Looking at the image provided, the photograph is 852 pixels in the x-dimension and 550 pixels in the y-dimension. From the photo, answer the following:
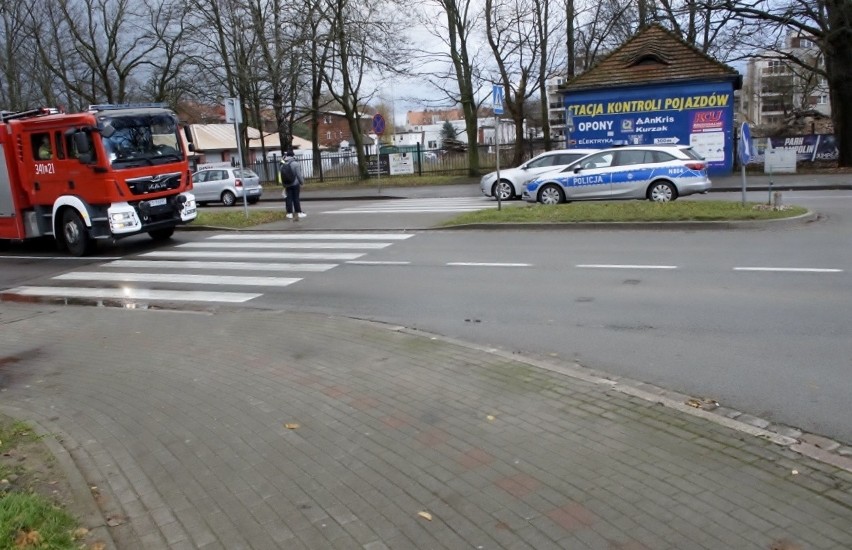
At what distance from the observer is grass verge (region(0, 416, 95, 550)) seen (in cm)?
336

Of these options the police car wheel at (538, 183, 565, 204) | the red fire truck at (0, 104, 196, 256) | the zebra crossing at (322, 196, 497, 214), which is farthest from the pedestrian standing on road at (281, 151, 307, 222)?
the police car wheel at (538, 183, 565, 204)

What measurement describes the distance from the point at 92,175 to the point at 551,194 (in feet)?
36.8

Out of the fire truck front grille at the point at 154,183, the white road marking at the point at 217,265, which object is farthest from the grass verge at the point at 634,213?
the fire truck front grille at the point at 154,183

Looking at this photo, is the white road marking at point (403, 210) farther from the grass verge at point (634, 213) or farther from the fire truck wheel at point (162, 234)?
the fire truck wheel at point (162, 234)

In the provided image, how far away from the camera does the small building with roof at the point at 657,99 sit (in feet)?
87.1

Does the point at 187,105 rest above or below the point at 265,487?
above

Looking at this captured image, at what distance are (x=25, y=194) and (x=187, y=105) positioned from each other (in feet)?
136

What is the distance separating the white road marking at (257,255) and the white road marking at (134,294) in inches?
112

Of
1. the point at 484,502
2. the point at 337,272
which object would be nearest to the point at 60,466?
the point at 484,502

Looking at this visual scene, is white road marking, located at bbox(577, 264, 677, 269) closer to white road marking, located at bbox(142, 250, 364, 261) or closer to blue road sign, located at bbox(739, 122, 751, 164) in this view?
white road marking, located at bbox(142, 250, 364, 261)

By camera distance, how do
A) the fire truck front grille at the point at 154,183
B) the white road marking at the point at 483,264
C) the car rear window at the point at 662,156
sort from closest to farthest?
the white road marking at the point at 483,264, the fire truck front grille at the point at 154,183, the car rear window at the point at 662,156

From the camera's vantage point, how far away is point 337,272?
12.1 metres

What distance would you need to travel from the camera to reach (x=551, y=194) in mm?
19250

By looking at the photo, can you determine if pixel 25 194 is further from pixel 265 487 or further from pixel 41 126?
pixel 265 487
